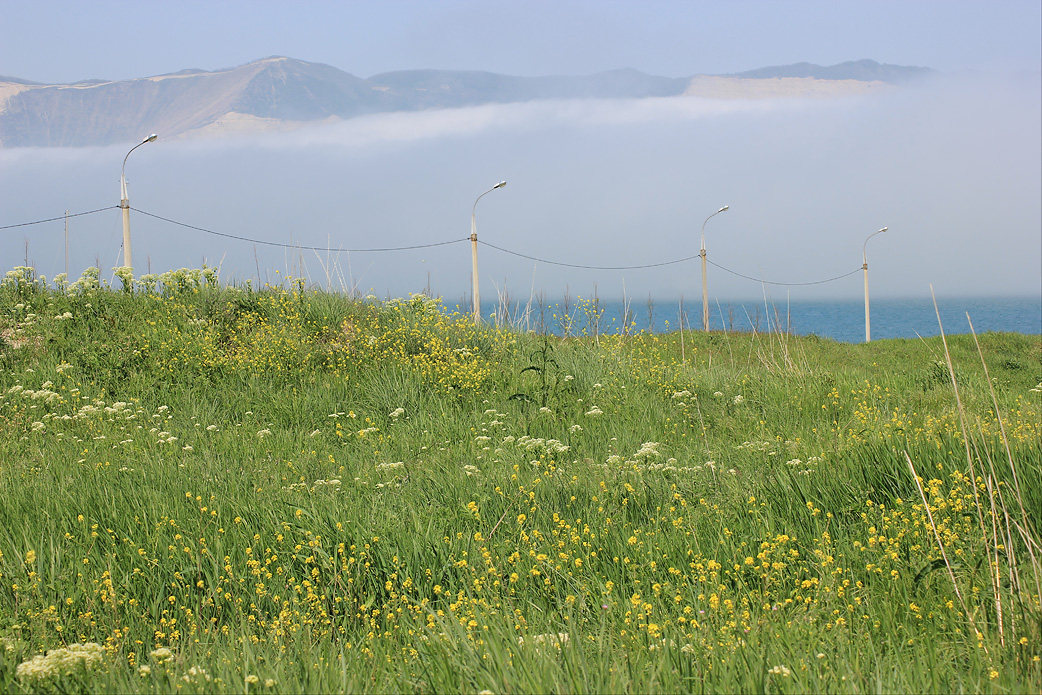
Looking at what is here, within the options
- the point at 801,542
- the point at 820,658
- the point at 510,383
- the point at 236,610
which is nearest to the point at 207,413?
the point at 510,383

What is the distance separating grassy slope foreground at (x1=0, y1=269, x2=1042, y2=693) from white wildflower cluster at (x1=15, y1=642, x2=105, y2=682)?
14 millimetres

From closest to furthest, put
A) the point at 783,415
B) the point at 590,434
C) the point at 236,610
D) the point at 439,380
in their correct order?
the point at 236,610, the point at 590,434, the point at 783,415, the point at 439,380

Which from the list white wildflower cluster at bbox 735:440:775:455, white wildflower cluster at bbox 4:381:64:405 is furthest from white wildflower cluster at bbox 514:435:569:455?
white wildflower cluster at bbox 4:381:64:405

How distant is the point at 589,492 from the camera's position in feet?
15.6

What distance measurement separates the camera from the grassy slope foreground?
2.57m

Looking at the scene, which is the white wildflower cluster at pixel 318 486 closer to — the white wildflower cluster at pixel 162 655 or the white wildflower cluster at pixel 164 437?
the white wildflower cluster at pixel 164 437

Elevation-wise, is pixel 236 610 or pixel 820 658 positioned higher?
pixel 820 658

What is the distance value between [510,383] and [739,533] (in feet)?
18.1

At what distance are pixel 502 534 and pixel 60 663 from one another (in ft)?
7.50

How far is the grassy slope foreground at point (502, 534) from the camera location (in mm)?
2572

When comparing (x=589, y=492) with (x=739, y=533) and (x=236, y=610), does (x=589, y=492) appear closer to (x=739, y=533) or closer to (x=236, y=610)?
(x=739, y=533)

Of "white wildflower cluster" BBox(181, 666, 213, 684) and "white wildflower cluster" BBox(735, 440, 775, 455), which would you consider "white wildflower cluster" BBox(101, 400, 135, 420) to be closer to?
"white wildflower cluster" BBox(181, 666, 213, 684)

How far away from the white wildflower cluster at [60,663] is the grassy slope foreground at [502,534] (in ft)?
0.05

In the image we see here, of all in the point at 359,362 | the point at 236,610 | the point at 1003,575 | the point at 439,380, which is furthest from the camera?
the point at 359,362
